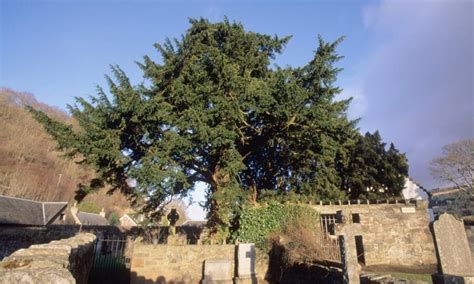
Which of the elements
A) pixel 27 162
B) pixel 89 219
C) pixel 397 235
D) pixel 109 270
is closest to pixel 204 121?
pixel 109 270

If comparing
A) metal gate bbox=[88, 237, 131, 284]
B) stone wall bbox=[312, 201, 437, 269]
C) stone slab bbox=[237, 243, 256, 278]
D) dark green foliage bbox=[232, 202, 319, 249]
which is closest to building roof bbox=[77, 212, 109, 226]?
metal gate bbox=[88, 237, 131, 284]

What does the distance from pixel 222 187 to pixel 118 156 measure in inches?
207

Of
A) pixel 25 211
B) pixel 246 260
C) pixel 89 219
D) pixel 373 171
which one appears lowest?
pixel 246 260

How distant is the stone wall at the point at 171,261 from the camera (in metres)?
11.5

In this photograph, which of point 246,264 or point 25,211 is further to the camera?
point 25,211

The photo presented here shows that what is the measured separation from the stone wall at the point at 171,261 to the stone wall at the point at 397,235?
718cm

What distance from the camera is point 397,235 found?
14.4m

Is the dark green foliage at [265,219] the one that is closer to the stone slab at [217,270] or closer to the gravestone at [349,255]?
the stone slab at [217,270]

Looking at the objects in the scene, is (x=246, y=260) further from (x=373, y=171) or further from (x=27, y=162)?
(x=27, y=162)

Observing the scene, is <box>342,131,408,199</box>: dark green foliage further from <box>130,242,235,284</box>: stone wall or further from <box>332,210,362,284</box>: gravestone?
<box>332,210,362,284</box>: gravestone

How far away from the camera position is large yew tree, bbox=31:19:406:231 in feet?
42.1

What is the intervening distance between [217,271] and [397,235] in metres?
9.29

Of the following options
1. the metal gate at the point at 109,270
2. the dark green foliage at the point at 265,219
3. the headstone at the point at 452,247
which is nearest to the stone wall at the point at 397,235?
the dark green foliage at the point at 265,219

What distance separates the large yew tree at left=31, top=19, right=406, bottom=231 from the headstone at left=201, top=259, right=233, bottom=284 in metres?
2.47
